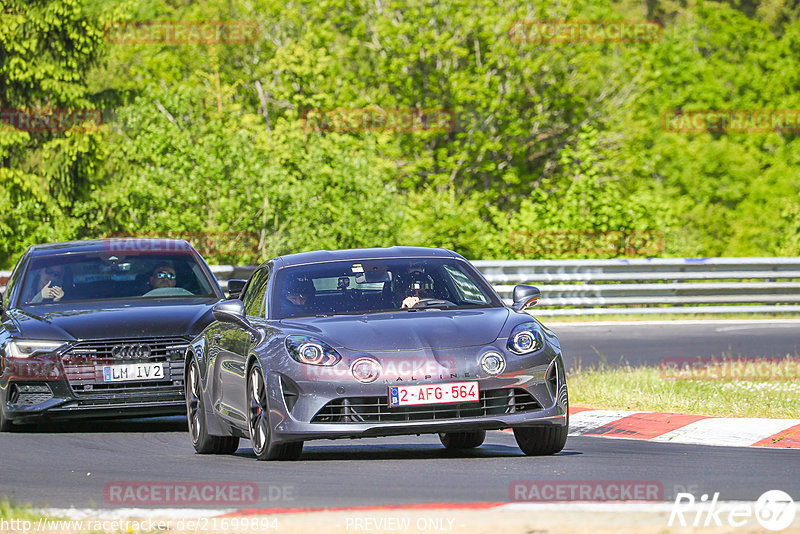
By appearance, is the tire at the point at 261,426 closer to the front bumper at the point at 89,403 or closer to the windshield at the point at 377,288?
the windshield at the point at 377,288

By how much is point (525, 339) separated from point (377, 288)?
121cm

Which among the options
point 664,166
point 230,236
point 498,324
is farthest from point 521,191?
point 498,324

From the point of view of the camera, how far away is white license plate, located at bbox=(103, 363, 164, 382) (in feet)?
37.4

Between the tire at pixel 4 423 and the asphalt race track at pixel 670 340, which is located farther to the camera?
the asphalt race track at pixel 670 340

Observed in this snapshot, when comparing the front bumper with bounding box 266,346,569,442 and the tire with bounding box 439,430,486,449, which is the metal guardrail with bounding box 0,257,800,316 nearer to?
the tire with bounding box 439,430,486,449

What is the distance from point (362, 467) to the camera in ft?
27.8

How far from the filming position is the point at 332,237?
27.7 meters

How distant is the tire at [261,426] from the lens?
8688 millimetres

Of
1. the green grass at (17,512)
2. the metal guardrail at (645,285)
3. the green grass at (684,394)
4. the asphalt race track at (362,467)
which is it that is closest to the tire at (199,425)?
the asphalt race track at (362,467)

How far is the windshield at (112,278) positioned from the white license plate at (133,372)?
4.47 ft

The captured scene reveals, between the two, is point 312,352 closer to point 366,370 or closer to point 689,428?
point 366,370

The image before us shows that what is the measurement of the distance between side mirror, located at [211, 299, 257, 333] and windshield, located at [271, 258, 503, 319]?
0.21 m

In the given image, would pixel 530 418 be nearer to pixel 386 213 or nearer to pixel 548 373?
pixel 548 373

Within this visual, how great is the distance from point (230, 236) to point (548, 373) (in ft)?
64.3
